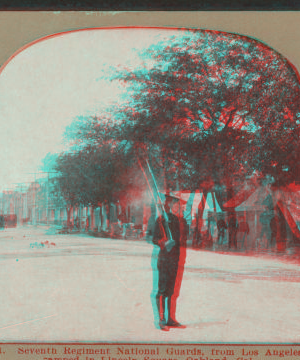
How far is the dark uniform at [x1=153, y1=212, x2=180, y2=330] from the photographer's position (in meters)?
2.93

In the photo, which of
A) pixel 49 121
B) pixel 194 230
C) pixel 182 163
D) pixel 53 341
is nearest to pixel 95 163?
pixel 49 121

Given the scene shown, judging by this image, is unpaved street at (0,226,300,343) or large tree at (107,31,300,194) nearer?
unpaved street at (0,226,300,343)

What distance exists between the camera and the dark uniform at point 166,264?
9.61 ft

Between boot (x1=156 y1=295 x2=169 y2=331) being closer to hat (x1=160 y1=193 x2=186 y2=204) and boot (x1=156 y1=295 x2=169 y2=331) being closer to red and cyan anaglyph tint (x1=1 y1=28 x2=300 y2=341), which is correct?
red and cyan anaglyph tint (x1=1 y1=28 x2=300 y2=341)

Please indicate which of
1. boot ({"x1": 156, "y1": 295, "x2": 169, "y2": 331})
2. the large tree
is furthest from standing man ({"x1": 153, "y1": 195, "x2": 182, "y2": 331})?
the large tree

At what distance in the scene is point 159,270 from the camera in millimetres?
2955

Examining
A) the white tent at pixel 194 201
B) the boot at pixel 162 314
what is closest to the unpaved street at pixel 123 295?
the boot at pixel 162 314

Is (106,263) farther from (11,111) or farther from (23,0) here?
(23,0)

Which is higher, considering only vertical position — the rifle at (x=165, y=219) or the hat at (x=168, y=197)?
the hat at (x=168, y=197)

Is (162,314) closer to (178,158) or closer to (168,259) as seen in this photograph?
(168,259)

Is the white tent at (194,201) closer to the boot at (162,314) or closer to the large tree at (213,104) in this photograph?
the large tree at (213,104)

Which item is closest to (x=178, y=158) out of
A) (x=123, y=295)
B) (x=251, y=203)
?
(x=251, y=203)

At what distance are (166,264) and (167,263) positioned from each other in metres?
0.01

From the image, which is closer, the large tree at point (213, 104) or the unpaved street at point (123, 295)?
the unpaved street at point (123, 295)
